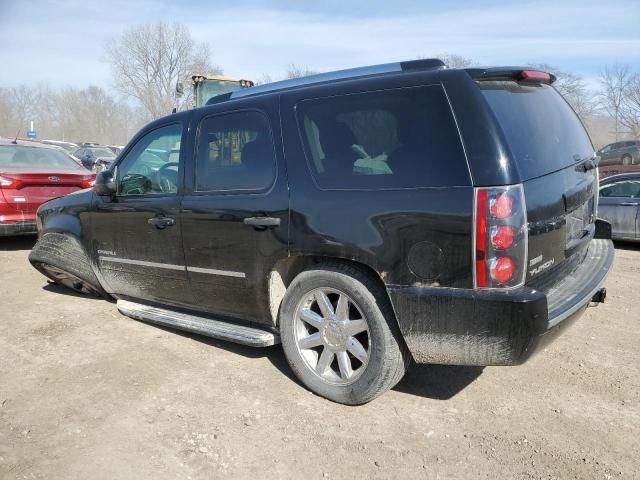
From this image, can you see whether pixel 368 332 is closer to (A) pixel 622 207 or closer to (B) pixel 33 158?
(A) pixel 622 207

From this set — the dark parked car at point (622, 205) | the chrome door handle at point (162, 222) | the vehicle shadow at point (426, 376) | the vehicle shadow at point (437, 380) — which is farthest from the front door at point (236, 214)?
the dark parked car at point (622, 205)

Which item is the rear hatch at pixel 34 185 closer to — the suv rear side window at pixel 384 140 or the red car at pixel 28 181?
the red car at pixel 28 181

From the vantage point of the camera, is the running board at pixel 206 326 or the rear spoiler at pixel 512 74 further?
the running board at pixel 206 326

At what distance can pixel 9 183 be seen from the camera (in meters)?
7.21

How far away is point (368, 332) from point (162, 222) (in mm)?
1835

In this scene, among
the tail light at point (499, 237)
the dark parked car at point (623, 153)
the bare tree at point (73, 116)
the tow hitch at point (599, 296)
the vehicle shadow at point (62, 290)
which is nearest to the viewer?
the tail light at point (499, 237)

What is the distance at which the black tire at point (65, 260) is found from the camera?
16.1ft

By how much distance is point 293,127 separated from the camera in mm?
3340

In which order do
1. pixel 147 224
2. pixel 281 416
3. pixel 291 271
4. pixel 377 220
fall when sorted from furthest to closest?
1. pixel 147 224
2. pixel 291 271
3. pixel 281 416
4. pixel 377 220

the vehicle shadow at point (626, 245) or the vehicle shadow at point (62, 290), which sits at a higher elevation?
the vehicle shadow at point (62, 290)

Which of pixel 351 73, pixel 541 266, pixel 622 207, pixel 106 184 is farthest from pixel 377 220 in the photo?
pixel 622 207

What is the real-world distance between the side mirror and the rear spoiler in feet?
9.64

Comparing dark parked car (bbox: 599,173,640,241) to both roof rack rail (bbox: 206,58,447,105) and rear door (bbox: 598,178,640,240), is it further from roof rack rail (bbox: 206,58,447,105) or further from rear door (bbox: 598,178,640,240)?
roof rack rail (bbox: 206,58,447,105)

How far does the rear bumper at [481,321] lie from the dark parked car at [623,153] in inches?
879
